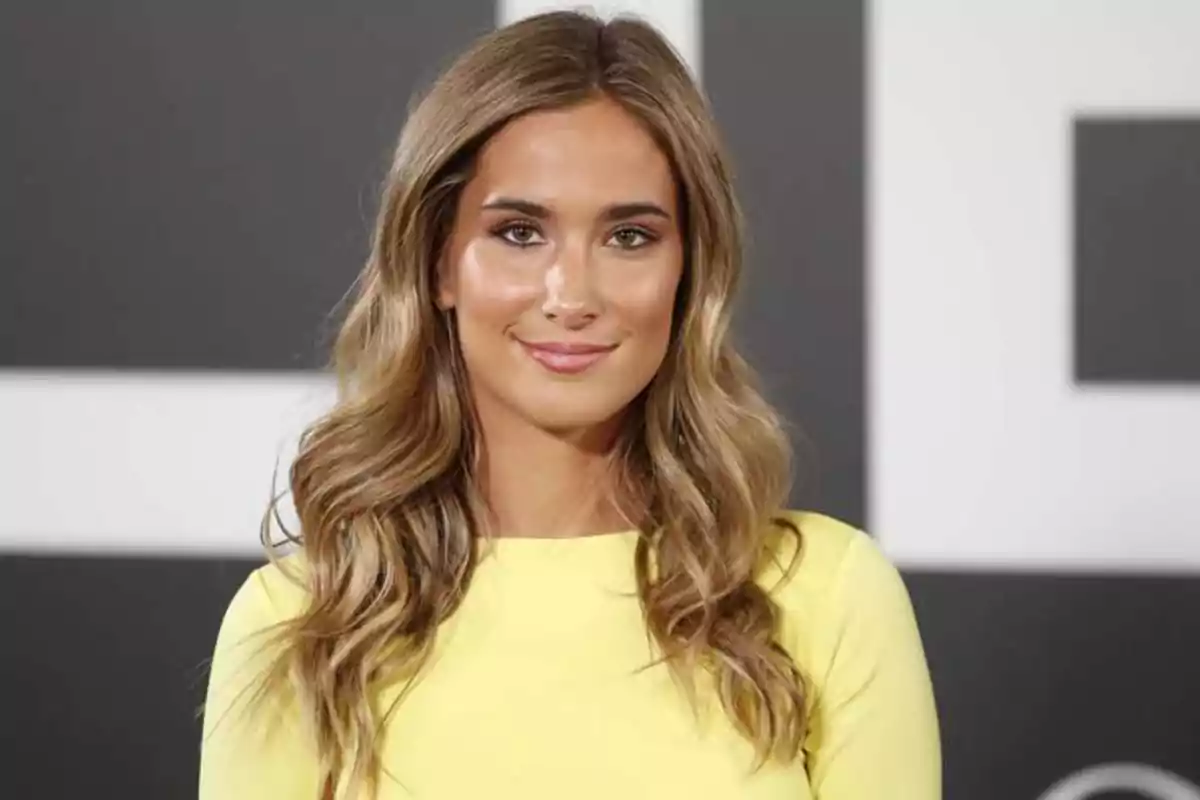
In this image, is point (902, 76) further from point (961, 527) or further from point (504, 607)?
point (504, 607)

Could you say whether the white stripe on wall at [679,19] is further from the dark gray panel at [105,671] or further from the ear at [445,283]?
the dark gray panel at [105,671]

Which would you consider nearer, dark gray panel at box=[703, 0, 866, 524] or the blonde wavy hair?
the blonde wavy hair

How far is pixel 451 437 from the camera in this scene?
3.33 feet

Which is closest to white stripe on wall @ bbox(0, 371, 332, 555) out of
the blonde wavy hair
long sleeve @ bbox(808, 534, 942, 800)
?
the blonde wavy hair

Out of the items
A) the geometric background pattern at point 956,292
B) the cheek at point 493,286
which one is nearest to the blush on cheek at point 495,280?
the cheek at point 493,286

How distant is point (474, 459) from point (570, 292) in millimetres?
160

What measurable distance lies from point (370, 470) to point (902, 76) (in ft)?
2.13

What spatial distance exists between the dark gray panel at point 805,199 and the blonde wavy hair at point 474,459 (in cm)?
37

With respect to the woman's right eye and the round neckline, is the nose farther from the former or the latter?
the round neckline

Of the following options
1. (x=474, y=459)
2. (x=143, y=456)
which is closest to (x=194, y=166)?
(x=143, y=456)

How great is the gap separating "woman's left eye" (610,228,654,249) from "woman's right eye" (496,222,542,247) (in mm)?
49

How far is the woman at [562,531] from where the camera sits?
0.93 meters

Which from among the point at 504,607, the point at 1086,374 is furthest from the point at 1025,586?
the point at 504,607

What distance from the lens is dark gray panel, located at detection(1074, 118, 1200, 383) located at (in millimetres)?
1381
